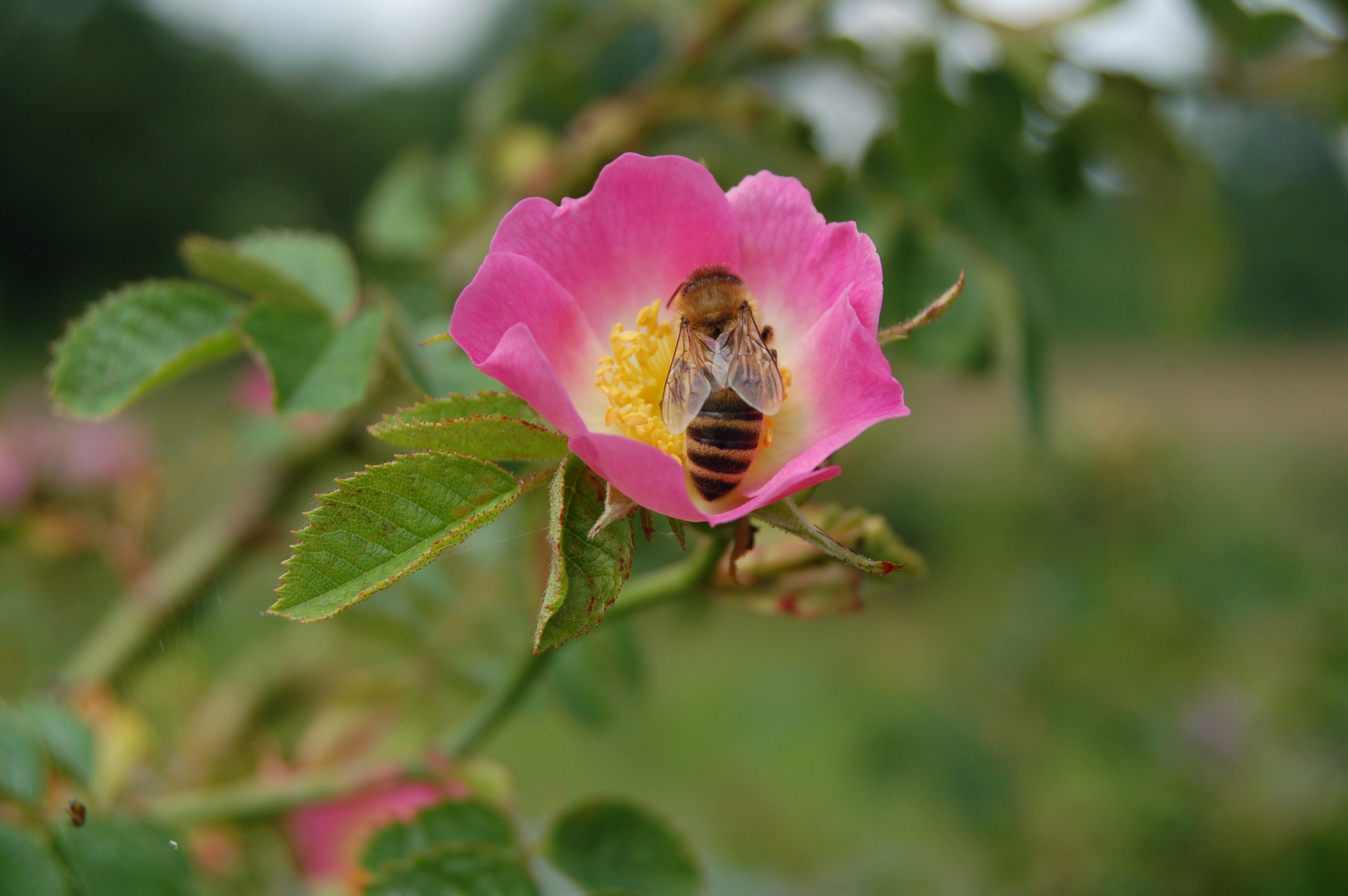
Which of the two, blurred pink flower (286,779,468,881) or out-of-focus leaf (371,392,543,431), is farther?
blurred pink flower (286,779,468,881)

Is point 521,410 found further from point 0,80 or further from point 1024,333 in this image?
point 0,80

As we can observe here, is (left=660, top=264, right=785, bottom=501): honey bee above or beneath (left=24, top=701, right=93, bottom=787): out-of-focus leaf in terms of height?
above

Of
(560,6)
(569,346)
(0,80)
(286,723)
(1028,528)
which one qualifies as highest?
(0,80)

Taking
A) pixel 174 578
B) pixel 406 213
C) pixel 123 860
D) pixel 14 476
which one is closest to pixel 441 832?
pixel 123 860

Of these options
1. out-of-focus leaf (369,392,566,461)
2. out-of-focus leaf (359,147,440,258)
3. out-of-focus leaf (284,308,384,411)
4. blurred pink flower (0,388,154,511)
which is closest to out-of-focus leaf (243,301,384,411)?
→ out-of-focus leaf (284,308,384,411)

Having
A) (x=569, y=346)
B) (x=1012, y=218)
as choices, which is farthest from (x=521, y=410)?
(x=1012, y=218)

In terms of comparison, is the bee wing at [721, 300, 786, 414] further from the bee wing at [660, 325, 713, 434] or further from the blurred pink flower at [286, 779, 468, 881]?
the blurred pink flower at [286, 779, 468, 881]
